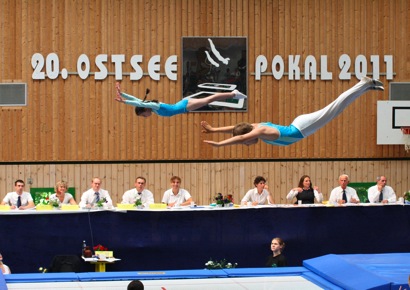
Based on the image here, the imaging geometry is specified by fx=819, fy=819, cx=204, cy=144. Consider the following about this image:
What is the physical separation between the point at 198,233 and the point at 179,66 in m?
5.13

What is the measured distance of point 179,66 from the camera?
17.1 m

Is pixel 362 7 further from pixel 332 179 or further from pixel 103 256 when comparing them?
pixel 103 256

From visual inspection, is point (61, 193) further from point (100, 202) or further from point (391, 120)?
point (391, 120)

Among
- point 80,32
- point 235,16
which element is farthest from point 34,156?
point 235,16

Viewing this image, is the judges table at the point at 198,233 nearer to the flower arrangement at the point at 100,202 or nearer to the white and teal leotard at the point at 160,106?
the flower arrangement at the point at 100,202

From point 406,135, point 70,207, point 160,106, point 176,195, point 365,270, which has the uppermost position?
point 160,106

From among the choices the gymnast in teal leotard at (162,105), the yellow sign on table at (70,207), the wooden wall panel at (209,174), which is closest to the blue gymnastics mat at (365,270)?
the gymnast in teal leotard at (162,105)

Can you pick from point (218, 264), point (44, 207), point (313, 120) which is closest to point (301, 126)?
point (313, 120)

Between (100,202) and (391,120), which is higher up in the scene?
(391,120)

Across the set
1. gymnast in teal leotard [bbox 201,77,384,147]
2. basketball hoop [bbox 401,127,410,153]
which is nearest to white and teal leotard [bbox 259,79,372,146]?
gymnast in teal leotard [bbox 201,77,384,147]

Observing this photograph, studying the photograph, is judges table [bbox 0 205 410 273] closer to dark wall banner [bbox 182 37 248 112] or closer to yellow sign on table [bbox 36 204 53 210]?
yellow sign on table [bbox 36 204 53 210]

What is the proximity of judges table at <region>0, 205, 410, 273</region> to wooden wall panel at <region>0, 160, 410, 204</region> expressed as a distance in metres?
3.88

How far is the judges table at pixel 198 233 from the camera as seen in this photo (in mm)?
12734

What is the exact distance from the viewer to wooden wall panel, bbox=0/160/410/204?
16781mm
